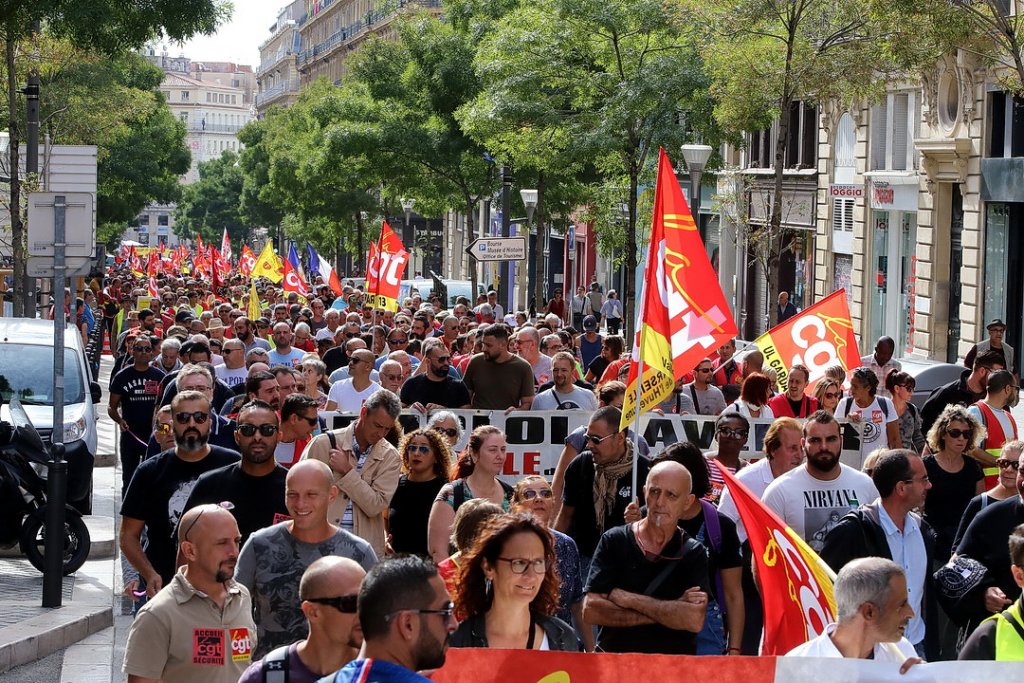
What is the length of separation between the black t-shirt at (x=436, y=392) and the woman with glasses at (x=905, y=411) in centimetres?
315

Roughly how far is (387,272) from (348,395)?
12147mm

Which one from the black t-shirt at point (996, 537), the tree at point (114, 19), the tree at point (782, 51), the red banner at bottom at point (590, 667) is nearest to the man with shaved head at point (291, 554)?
the red banner at bottom at point (590, 667)

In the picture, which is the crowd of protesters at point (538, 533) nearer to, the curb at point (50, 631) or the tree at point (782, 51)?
the curb at point (50, 631)

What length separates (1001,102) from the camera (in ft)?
94.0

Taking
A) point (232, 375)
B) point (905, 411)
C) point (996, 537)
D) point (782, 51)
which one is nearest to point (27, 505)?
point (232, 375)

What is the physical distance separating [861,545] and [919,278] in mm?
25272

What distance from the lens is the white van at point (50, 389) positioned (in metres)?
13.5

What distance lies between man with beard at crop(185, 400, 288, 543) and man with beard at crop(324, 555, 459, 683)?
3520mm

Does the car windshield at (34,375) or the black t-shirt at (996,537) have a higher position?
the car windshield at (34,375)

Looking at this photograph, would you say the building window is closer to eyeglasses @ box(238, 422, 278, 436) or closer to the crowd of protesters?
the crowd of protesters

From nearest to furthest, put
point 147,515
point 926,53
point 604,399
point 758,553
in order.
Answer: point 758,553
point 147,515
point 604,399
point 926,53

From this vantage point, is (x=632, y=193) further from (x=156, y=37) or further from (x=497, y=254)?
(x=156, y=37)

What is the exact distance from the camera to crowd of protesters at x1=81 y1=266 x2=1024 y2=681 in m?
5.32

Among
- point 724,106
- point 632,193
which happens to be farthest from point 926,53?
point 632,193
